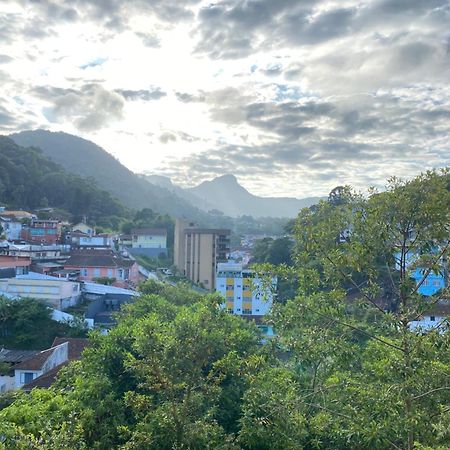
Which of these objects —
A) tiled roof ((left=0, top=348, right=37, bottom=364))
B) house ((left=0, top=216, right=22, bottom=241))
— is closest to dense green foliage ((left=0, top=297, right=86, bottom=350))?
tiled roof ((left=0, top=348, right=37, bottom=364))

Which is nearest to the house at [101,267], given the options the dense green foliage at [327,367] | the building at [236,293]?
the building at [236,293]

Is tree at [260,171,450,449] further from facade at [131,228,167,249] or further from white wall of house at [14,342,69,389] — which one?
facade at [131,228,167,249]

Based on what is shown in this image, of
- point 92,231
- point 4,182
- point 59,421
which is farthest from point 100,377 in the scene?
point 4,182

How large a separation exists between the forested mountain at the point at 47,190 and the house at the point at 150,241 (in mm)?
6511

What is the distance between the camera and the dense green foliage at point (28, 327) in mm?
22016

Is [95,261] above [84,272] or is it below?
above

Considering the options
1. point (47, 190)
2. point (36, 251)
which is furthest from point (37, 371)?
point (47, 190)

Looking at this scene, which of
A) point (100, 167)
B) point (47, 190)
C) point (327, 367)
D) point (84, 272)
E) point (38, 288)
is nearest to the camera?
point (327, 367)

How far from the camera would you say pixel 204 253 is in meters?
38.7

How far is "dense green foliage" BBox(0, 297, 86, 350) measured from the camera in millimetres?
22016

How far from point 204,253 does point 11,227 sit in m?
16.6

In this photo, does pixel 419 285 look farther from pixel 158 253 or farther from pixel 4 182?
pixel 4 182

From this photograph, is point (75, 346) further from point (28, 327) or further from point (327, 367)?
point (327, 367)

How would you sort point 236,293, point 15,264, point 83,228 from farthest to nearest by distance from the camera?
1. point 83,228
2. point 236,293
3. point 15,264
